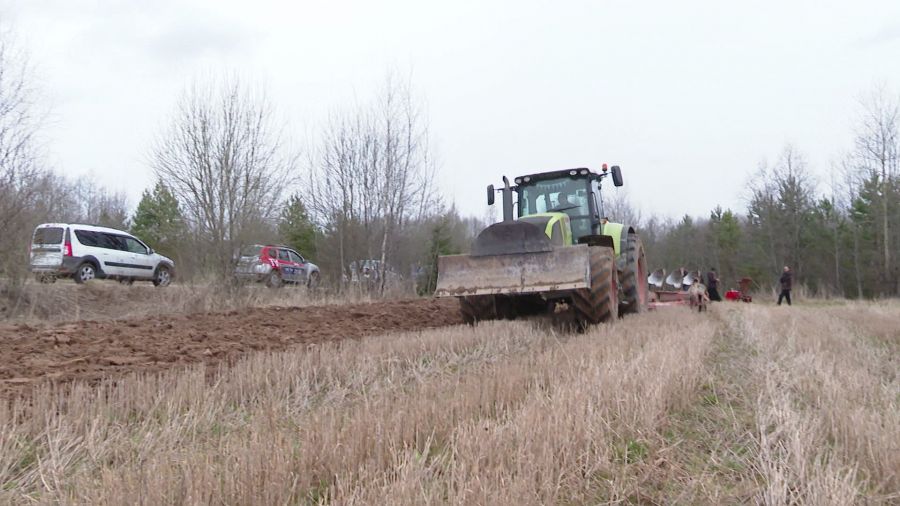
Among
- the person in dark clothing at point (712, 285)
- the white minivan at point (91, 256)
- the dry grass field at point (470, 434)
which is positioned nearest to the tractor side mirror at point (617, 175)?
the dry grass field at point (470, 434)

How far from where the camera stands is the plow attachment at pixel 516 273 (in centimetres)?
742

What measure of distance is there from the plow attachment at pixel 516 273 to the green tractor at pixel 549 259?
0.04ft

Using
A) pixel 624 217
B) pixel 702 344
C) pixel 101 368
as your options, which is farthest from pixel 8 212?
pixel 624 217

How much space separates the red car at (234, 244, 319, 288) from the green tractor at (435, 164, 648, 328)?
6.76 meters

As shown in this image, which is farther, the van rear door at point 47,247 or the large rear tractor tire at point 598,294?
the van rear door at point 47,247

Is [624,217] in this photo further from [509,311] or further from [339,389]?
[339,389]

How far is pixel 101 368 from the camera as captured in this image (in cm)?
516

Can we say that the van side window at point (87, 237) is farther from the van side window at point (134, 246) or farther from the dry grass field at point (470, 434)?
the dry grass field at point (470, 434)

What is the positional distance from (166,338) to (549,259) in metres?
4.77

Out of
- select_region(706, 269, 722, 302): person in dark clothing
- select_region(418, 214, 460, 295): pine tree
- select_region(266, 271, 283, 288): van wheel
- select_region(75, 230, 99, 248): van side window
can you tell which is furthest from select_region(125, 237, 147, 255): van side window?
select_region(706, 269, 722, 302): person in dark clothing

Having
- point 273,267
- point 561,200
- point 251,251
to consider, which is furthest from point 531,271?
point 273,267

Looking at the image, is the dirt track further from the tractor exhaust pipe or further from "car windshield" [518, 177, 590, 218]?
"car windshield" [518, 177, 590, 218]

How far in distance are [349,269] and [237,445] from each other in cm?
1707

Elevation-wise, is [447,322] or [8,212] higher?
[8,212]
